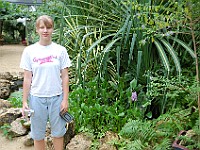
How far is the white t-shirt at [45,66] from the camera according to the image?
2359mm

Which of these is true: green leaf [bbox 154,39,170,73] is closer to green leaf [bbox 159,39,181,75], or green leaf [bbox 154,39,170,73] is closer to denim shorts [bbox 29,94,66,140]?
green leaf [bbox 159,39,181,75]

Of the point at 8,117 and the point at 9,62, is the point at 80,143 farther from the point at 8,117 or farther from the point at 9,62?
the point at 9,62

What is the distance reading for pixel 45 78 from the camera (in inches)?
93.4

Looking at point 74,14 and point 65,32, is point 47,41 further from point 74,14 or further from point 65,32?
point 74,14

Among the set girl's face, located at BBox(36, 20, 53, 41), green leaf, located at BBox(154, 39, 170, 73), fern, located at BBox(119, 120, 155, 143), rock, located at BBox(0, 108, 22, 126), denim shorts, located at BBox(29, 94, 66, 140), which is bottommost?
rock, located at BBox(0, 108, 22, 126)

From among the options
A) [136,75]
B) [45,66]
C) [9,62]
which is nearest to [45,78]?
[45,66]

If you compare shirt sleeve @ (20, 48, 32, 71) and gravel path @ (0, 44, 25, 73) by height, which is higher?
shirt sleeve @ (20, 48, 32, 71)

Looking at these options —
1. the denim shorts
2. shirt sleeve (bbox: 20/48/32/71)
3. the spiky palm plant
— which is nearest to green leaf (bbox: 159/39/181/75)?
the spiky palm plant

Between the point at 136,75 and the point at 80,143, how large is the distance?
3.25ft

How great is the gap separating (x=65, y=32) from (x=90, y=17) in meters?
0.46

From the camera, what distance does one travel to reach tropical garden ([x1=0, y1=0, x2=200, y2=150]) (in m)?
2.53

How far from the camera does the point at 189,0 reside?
6.53ft

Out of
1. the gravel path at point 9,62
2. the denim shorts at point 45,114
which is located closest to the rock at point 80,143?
the denim shorts at point 45,114

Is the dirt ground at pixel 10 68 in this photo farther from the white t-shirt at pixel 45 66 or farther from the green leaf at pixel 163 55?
the green leaf at pixel 163 55
